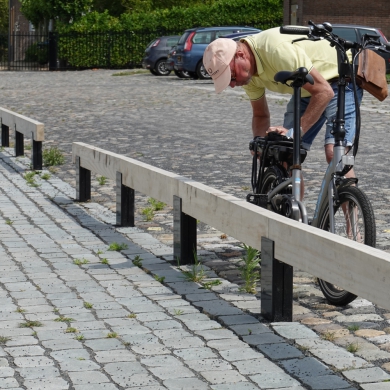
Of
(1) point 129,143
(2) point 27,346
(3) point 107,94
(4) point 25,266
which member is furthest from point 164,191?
(3) point 107,94

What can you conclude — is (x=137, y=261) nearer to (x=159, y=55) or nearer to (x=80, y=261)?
(x=80, y=261)

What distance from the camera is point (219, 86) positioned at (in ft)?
19.1

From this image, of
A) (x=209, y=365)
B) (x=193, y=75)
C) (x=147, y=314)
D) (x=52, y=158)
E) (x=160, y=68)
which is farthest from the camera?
(x=160, y=68)

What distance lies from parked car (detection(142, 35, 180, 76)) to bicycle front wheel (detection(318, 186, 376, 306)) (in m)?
32.7

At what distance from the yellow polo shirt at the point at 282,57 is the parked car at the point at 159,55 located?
3176 cm

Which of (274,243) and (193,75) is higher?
(274,243)

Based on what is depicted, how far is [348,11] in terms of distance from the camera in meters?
43.3

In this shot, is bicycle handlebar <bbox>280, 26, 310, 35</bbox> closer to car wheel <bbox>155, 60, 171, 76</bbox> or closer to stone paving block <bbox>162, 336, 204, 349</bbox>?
stone paving block <bbox>162, 336, 204, 349</bbox>

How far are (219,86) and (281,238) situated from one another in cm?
119

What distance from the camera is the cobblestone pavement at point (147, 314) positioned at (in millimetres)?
4293

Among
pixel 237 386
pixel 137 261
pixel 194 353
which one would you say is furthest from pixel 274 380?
pixel 137 261

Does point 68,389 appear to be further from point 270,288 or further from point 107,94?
point 107,94

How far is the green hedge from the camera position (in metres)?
47.0

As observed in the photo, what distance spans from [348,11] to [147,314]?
3960 cm
